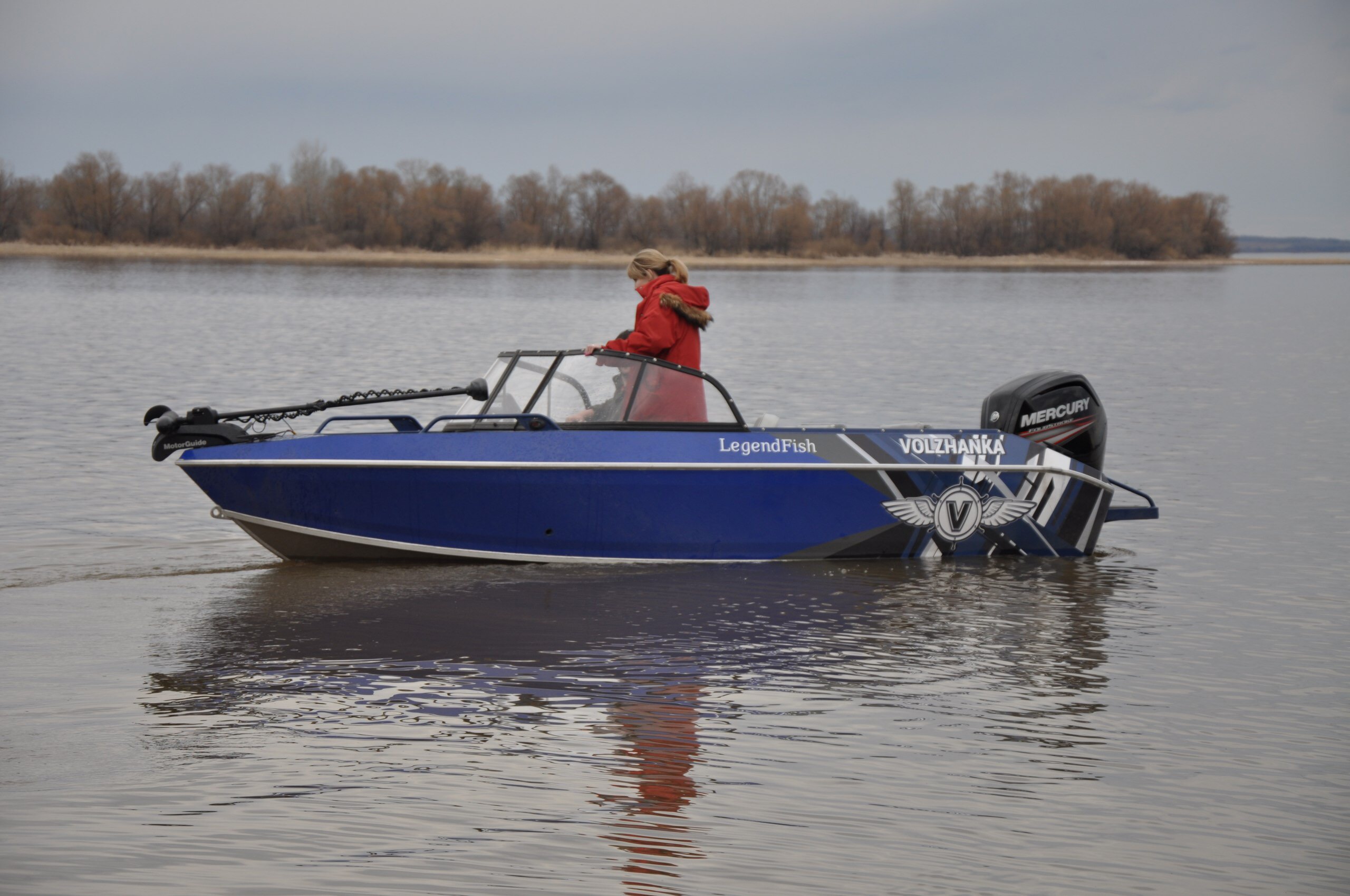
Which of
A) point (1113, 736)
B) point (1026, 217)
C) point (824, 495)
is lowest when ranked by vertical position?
point (1113, 736)

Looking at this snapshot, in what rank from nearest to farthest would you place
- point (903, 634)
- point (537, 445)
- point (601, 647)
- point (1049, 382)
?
1. point (601, 647)
2. point (903, 634)
3. point (537, 445)
4. point (1049, 382)

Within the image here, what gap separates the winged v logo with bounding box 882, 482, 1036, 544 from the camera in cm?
846

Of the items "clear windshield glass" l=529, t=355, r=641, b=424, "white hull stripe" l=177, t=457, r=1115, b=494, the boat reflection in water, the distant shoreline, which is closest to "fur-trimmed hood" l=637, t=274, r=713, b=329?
"clear windshield glass" l=529, t=355, r=641, b=424

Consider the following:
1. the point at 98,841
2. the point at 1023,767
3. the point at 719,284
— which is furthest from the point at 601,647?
the point at 719,284

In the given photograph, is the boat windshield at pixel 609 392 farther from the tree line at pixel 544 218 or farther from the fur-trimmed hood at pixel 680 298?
the tree line at pixel 544 218

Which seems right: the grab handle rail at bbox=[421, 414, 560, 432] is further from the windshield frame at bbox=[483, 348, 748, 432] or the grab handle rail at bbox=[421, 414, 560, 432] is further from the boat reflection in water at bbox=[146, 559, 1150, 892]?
the boat reflection in water at bbox=[146, 559, 1150, 892]

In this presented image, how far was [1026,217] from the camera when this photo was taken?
372 feet

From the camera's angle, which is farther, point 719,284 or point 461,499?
point 719,284

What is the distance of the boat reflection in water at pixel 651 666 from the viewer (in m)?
5.02

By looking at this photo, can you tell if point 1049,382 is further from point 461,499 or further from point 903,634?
point 461,499

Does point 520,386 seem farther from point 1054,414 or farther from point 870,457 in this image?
point 1054,414

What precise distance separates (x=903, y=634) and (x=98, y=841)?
418 centimetres

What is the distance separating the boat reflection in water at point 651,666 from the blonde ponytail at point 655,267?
6.31 ft

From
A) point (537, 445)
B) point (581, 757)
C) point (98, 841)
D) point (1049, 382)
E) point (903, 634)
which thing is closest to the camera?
point (98, 841)
